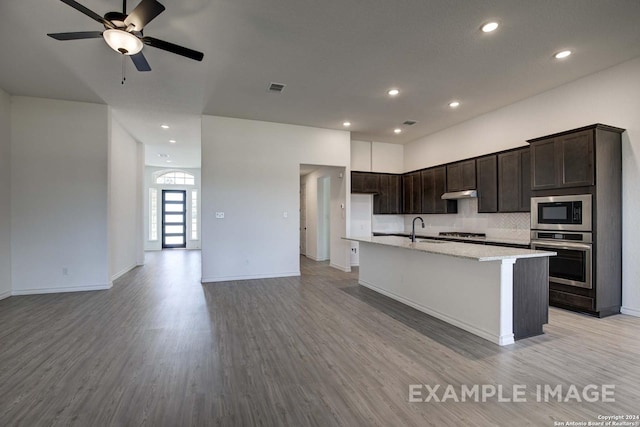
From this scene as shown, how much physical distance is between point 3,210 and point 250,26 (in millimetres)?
4892

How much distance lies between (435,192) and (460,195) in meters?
0.84

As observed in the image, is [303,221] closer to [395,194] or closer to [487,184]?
[395,194]

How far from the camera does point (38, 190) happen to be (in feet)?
15.9

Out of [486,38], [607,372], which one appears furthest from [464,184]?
[607,372]

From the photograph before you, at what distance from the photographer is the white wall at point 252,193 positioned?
18.5 feet

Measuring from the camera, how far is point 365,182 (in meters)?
7.27

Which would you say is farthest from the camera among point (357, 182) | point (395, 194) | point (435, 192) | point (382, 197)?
point (395, 194)

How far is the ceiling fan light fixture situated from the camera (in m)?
2.48

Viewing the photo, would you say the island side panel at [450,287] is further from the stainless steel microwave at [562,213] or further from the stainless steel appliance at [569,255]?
the stainless steel microwave at [562,213]

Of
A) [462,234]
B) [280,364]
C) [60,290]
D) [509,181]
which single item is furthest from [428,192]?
[60,290]

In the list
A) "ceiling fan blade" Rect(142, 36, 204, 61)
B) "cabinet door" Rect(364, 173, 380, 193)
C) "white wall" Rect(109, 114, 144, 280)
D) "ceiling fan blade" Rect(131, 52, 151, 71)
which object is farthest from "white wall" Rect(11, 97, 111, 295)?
"cabinet door" Rect(364, 173, 380, 193)

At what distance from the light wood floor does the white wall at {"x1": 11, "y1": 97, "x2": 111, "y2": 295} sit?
82cm

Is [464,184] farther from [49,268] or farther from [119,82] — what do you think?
[49,268]

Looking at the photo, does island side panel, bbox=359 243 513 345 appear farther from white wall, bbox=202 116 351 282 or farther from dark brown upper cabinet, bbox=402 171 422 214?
dark brown upper cabinet, bbox=402 171 422 214
